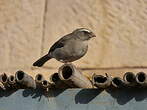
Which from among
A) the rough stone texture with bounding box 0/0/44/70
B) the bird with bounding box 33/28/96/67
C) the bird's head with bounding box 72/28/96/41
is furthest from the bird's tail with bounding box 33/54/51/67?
the bird's head with bounding box 72/28/96/41

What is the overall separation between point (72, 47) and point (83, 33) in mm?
266

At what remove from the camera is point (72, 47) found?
6.83 meters

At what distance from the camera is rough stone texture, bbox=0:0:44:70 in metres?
7.75

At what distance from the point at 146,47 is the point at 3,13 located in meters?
1.70

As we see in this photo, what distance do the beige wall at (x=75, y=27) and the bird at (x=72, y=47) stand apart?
396 mm

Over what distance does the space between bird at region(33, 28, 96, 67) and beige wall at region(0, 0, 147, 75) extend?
40 cm

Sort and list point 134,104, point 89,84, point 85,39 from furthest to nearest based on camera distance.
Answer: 1. point 85,39
2. point 89,84
3. point 134,104

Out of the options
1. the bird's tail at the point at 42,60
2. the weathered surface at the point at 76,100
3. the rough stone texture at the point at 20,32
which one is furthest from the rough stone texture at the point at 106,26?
the weathered surface at the point at 76,100

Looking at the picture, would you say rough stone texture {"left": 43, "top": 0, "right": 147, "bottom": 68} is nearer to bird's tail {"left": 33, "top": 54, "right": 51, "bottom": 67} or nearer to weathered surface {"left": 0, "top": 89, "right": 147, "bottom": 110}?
bird's tail {"left": 33, "top": 54, "right": 51, "bottom": 67}

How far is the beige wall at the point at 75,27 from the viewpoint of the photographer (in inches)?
289

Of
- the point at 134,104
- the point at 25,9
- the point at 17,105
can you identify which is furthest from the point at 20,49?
the point at 134,104

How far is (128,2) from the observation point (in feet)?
24.5

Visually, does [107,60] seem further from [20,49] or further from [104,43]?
[20,49]

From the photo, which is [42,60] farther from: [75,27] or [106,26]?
[106,26]
